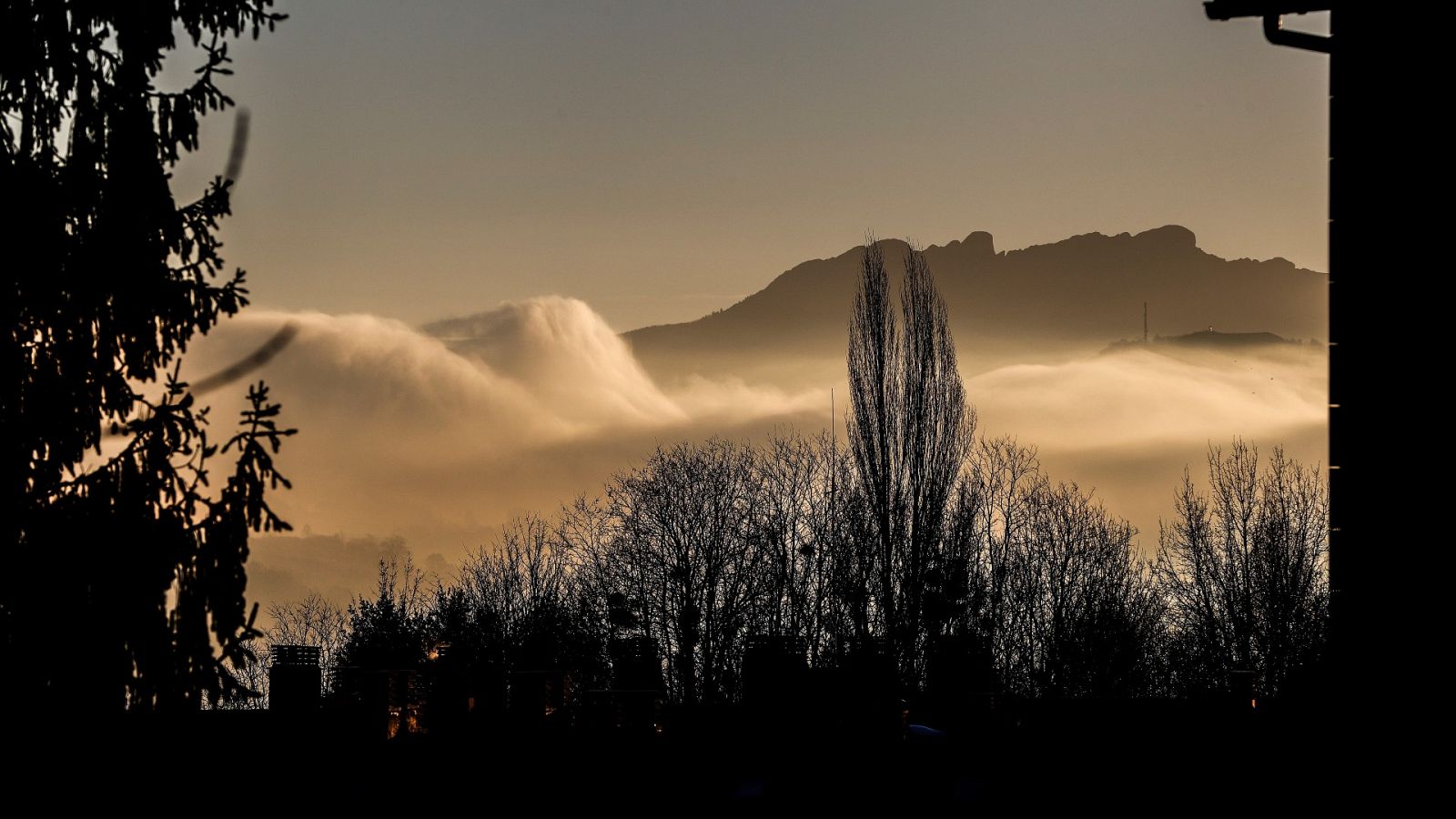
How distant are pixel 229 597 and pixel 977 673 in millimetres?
41122

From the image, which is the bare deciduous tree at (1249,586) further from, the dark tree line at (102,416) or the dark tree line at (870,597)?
the dark tree line at (102,416)

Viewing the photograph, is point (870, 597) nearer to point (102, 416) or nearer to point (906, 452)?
point (906, 452)

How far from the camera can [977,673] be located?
49312mm

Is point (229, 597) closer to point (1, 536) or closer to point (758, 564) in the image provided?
point (1, 536)

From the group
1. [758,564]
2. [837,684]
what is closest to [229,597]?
[837,684]

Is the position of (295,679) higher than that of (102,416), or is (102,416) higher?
(102,416)

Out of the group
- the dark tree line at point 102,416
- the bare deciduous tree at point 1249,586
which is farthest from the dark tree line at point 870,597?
the dark tree line at point 102,416

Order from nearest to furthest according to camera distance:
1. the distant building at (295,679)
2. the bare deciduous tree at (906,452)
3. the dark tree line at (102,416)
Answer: the dark tree line at (102,416) < the distant building at (295,679) < the bare deciduous tree at (906,452)

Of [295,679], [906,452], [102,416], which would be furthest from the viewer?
[906,452]

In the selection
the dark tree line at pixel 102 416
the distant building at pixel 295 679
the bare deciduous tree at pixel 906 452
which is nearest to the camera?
the dark tree line at pixel 102 416

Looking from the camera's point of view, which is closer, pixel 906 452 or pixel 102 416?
pixel 102 416

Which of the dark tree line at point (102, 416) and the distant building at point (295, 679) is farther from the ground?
the dark tree line at point (102, 416)

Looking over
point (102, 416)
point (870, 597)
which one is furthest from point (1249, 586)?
point (102, 416)

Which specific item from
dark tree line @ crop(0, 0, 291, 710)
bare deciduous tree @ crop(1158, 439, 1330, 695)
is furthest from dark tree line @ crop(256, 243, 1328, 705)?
dark tree line @ crop(0, 0, 291, 710)
